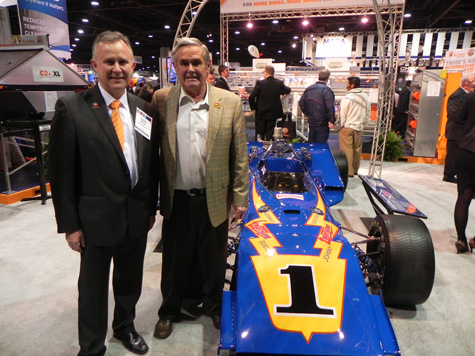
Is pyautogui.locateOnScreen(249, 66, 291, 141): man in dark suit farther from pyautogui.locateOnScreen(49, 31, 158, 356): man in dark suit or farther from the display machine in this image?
pyautogui.locateOnScreen(49, 31, 158, 356): man in dark suit

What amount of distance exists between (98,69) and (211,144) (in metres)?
0.72

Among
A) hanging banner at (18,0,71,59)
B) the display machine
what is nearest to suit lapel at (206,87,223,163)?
hanging banner at (18,0,71,59)

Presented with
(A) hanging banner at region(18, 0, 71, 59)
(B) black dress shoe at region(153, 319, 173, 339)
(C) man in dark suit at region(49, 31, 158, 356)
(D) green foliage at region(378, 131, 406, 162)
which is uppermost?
(A) hanging banner at region(18, 0, 71, 59)

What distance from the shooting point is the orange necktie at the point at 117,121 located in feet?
6.18

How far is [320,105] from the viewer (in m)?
6.44

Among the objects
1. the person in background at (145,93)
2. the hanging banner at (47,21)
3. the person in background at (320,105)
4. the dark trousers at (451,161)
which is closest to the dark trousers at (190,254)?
the person in background at (320,105)

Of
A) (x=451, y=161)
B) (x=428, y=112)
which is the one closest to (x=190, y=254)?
(x=451, y=161)

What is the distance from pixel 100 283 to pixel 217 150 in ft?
3.30

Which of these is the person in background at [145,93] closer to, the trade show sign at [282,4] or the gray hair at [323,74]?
the trade show sign at [282,4]

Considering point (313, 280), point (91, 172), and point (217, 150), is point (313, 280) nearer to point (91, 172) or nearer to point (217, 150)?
point (217, 150)

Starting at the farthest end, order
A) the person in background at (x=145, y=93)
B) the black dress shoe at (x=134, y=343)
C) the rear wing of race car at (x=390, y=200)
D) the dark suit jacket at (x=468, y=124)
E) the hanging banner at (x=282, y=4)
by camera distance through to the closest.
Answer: the hanging banner at (x=282, y=4)
the person in background at (x=145, y=93)
the dark suit jacket at (x=468, y=124)
the rear wing of race car at (x=390, y=200)
the black dress shoe at (x=134, y=343)

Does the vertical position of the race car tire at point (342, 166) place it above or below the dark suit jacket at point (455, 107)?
below

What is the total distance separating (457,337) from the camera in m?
2.48

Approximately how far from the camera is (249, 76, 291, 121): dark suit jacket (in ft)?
→ 22.1
